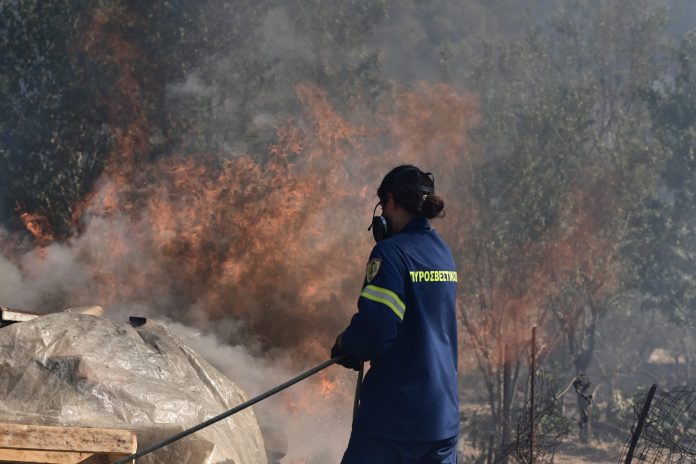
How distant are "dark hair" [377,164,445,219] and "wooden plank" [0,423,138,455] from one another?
149cm

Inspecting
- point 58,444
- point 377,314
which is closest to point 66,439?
point 58,444

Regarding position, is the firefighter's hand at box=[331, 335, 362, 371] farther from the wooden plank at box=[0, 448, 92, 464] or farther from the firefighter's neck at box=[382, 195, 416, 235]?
the wooden plank at box=[0, 448, 92, 464]

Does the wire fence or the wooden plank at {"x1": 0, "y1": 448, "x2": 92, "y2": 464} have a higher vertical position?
the wooden plank at {"x1": 0, "y1": 448, "x2": 92, "y2": 464}

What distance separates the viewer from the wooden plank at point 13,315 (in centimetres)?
451

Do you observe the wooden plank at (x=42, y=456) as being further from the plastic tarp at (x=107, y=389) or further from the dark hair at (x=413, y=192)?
the dark hair at (x=413, y=192)

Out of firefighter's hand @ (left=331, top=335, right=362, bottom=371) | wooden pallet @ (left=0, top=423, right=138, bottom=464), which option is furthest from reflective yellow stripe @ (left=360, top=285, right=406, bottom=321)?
wooden pallet @ (left=0, top=423, right=138, bottom=464)

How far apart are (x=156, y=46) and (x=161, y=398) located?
34.9 ft

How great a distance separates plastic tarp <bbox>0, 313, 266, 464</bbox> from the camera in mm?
3910

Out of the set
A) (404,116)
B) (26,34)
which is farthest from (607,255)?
(26,34)

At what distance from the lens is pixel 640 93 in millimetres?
20594

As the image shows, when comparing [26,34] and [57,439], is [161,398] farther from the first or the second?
[26,34]

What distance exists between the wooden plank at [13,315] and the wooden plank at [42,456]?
5.23 ft

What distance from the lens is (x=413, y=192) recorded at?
3074 millimetres

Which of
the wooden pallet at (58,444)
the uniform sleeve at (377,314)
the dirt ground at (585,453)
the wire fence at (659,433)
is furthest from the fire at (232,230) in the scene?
the uniform sleeve at (377,314)
